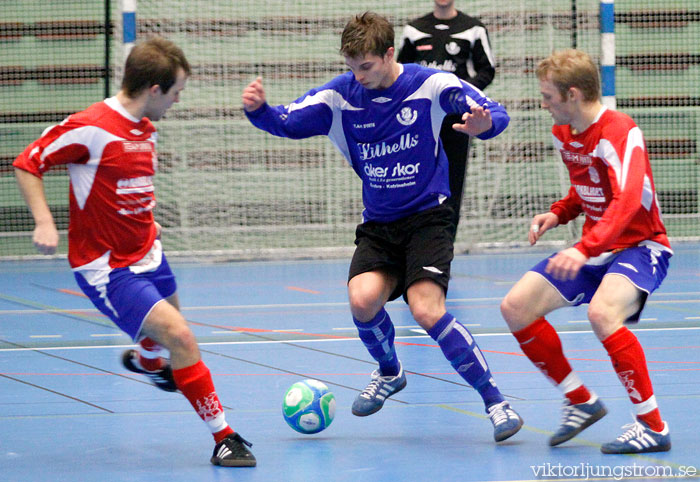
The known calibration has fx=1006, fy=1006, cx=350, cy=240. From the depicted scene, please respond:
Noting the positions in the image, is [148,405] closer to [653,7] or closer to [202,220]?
[202,220]

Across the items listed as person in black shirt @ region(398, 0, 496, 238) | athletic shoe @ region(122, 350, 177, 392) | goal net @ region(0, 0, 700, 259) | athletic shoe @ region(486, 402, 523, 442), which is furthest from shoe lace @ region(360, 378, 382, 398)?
goal net @ region(0, 0, 700, 259)

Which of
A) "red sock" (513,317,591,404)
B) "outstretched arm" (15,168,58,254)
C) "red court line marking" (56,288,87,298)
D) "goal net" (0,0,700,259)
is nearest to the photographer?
"outstretched arm" (15,168,58,254)

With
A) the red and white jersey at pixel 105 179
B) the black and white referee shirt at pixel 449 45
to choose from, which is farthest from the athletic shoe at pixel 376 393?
the black and white referee shirt at pixel 449 45

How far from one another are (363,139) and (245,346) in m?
1.82

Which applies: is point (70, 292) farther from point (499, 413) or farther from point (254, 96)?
point (499, 413)

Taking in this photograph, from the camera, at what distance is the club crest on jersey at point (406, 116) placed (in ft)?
12.0

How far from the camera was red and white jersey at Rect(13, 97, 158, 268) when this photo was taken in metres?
3.13

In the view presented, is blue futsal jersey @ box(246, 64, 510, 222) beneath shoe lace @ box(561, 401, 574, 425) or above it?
above

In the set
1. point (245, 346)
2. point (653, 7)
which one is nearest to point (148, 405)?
point (245, 346)

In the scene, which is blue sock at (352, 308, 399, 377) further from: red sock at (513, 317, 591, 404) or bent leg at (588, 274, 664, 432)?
bent leg at (588, 274, 664, 432)

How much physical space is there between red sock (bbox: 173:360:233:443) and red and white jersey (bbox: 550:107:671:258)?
1.22m

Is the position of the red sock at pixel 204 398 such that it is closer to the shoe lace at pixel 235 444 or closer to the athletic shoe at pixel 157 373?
the shoe lace at pixel 235 444

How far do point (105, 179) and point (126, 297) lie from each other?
0.38 m

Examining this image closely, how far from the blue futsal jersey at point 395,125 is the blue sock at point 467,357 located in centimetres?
50
